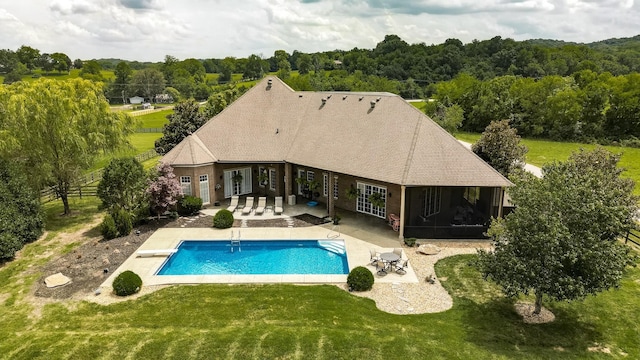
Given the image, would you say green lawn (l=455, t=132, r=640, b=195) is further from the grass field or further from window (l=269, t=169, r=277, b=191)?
the grass field

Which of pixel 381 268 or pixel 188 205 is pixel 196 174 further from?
pixel 381 268

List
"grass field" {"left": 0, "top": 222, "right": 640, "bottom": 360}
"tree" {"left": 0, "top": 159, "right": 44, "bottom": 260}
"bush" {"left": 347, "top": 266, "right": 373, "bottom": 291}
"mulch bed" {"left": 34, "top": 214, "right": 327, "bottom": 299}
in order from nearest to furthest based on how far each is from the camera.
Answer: "grass field" {"left": 0, "top": 222, "right": 640, "bottom": 360} → "bush" {"left": 347, "top": 266, "right": 373, "bottom": 291} → "mulch bed" {"left": 34, "top": 214, "right": 327, "bottom": 299} → "tree" {"left": 0, "top": 159, "right": 44, "bottom": 260}

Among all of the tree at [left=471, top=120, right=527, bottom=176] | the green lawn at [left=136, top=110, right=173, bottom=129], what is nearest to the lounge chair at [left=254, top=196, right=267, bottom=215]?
the tree at [left=471, top=120, right=527, bottom=176]

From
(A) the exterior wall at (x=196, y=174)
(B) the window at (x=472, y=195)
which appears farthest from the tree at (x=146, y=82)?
(B) the window at (x=472, y=195)

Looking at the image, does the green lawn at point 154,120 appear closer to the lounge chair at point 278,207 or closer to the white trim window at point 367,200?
the lounge chair at point 278,207

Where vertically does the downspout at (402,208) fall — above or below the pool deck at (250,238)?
above

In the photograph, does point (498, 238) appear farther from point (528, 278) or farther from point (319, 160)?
point (319, 160)

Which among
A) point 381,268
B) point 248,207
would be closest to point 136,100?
point 248,207

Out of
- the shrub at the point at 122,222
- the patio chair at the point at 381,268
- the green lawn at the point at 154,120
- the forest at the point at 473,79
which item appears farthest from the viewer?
the green lawn at the point at 154,120

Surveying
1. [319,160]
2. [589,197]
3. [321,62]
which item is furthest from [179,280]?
[321,62]
